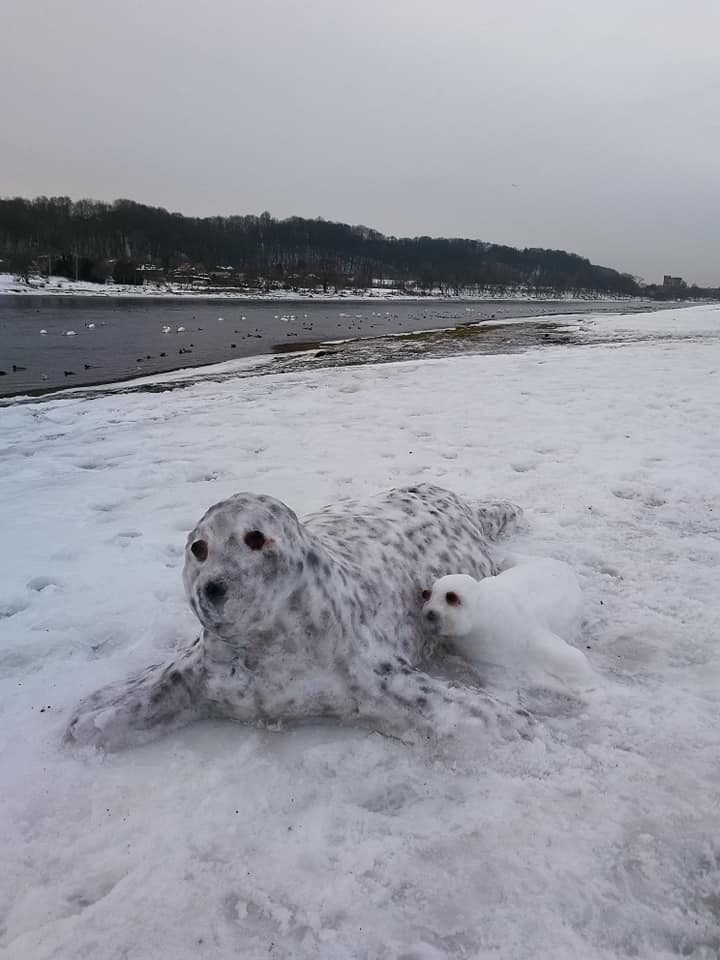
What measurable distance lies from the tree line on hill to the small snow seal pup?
91358 millimetres

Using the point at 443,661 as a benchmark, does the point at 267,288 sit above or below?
above

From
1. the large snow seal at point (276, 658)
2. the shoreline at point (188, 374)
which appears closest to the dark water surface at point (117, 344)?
the shoreline at point (188, 374)

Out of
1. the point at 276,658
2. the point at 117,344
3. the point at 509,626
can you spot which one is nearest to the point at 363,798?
the point at 276,658

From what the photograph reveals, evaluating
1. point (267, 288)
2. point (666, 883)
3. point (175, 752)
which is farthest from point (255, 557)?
point (267, 288)

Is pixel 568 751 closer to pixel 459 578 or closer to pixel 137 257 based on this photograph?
pixel 459 578

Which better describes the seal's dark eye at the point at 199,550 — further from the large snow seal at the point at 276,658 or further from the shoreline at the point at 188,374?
the shoreline at the point at 188,374

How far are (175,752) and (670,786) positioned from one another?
208 cm

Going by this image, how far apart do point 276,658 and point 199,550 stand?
0.62 m

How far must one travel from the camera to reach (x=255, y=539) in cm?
256

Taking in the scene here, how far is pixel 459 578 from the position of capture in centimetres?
351

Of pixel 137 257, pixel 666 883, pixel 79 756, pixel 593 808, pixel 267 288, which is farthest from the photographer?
pixel 137 257

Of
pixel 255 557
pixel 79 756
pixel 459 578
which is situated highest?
pixel 255 557

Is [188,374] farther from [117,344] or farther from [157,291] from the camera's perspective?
[157,291]

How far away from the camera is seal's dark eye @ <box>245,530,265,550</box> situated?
8.35 feet
